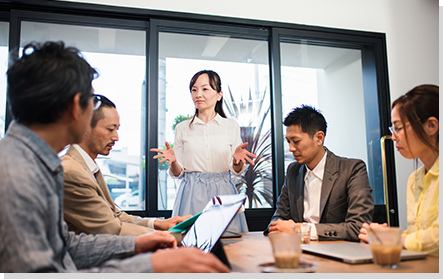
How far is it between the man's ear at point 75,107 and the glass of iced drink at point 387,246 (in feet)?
2.74

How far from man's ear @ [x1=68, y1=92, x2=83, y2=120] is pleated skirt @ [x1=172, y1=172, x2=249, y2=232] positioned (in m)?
1.70

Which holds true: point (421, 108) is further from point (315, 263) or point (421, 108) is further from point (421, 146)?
point (315, 263)

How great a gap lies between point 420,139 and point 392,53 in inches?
109

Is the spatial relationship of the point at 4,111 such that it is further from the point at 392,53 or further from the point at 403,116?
the point at 392,53

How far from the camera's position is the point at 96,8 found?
9.94 ft

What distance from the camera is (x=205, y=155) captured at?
106 inches

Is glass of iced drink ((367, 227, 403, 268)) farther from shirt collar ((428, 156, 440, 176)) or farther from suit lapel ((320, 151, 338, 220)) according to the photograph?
suit lapel ((320, 151, 338, 220))

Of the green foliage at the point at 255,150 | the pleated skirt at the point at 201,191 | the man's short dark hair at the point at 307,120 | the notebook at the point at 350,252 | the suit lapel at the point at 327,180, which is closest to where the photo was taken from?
the notebook at the point at 350,252

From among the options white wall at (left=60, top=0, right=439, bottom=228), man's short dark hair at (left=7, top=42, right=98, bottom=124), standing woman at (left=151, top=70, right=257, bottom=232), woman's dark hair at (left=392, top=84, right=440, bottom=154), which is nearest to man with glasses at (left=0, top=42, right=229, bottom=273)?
man's short dark hair at (left=7, top=42, right=98, bottom=124)

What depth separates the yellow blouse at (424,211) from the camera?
3.65ft

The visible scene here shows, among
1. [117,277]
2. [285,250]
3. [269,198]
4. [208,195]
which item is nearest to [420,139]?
[285,250]

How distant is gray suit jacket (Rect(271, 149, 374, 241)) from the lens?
158 cm

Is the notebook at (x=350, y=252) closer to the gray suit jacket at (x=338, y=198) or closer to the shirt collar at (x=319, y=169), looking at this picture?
the gray suit jacket at (x=338, y=198)

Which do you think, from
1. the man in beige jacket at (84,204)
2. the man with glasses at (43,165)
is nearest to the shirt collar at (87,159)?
the man in beige jacket at (84,204)
